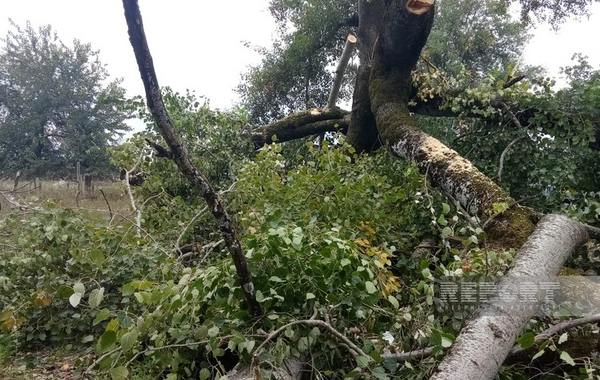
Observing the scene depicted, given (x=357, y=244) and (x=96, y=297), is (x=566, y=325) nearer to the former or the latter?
(x=357, y=244)

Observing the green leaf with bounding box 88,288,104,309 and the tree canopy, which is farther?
the tree canopy

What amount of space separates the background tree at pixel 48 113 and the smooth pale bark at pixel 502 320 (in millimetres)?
19185

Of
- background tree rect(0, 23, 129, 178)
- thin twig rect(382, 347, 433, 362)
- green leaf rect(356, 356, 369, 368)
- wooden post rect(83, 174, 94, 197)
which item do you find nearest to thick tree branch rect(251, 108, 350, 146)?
thin twig rect(382, 347, 433, 362)

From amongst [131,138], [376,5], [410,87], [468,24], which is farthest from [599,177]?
[468,24]

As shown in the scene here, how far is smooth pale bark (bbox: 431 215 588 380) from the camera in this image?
1.53 meters

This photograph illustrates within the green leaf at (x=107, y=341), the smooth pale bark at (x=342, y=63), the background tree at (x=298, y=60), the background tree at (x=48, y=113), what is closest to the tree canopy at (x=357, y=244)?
the green leaf at (x=107, y=341)

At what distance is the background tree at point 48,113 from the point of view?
1881 centimetres

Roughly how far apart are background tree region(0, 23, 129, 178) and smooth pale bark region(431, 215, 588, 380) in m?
19.2

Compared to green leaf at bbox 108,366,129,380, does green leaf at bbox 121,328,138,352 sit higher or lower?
higher

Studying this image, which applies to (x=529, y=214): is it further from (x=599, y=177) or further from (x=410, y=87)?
(x=410, y=87)

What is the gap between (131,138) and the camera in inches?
201

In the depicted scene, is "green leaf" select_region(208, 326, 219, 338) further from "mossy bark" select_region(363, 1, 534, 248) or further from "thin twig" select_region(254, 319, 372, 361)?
"mossy bark" select_region(363, 1, 534, 248)

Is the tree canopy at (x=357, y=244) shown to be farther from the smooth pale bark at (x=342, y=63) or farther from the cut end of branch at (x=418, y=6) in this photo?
the smooth pale bark at (x=342, y=63)

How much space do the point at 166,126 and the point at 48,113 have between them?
21443 millimetres
